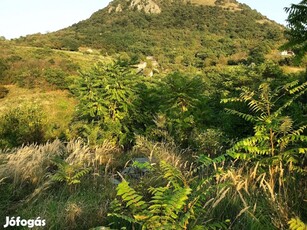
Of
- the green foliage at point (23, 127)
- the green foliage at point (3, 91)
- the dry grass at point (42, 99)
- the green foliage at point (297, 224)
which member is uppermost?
the green foliage at point (297, 224)

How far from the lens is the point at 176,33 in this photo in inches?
4016

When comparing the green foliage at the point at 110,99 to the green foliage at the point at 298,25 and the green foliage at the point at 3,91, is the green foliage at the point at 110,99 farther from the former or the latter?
the green foliage at the point at 3,91

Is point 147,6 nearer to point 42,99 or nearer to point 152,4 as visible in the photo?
point 152,4

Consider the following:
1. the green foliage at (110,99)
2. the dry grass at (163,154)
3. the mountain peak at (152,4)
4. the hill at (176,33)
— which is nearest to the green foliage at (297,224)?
the dry grass at (163,154)

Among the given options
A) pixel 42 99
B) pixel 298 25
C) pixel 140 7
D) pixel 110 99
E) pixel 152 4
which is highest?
pixel 152 4

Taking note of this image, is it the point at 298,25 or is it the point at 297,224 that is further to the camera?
the point at 298,25

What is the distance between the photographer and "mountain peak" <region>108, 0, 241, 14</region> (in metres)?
122

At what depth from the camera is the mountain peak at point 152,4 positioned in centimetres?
12181

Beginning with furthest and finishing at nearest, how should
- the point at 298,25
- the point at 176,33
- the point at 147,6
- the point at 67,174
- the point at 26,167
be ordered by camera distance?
1. the point at 147,6
2. the point at 176,33
3. the point at 26,167
4. the point at 67,174
5. the point at 298,25

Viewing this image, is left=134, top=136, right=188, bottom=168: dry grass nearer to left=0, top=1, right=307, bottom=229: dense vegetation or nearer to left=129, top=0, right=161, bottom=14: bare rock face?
left=0, top=1, right=307, bottom=229: dense vegetation

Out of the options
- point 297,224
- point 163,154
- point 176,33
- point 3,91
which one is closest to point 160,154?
point 163,154

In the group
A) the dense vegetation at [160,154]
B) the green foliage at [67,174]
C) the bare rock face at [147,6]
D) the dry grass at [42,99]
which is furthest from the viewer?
the bare rock face at [147,6]

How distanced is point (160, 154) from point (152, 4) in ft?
411

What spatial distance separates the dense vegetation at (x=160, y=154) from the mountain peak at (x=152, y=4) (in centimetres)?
9759
